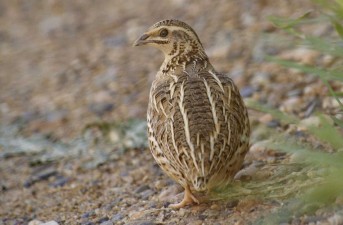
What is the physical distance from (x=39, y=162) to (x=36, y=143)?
0.59 m

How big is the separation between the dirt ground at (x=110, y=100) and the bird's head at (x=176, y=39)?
0.70 metres

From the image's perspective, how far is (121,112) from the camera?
8.98m

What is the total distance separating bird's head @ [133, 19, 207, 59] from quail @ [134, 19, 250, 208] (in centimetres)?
30

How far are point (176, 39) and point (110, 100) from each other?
3.01 meters

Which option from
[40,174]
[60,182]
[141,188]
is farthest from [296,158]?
[40,174]

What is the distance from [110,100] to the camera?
945cm

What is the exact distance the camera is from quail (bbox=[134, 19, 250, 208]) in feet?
17.3

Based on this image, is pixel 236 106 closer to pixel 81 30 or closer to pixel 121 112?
pixel 121 112

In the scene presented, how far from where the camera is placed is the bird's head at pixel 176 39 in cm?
654

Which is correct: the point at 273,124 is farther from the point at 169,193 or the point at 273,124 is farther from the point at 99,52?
the point at 99,52

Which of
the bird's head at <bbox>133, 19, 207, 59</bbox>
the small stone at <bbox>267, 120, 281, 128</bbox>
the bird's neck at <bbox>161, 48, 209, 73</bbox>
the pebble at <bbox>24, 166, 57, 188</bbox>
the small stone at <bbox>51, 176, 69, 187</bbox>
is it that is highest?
the bird's head at <bbox>133, 19, 207, 59</bbox>

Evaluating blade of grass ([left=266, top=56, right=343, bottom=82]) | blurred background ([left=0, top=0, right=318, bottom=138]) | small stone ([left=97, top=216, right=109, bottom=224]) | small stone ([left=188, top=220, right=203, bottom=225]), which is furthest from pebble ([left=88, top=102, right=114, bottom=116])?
blade of grass ([left=266, top=56, right=343, bottom=82])

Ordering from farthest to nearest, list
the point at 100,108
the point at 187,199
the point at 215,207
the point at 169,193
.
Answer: the point at 100,108 → the point at 169,193 → the point at 187,199 → the point at 215,207

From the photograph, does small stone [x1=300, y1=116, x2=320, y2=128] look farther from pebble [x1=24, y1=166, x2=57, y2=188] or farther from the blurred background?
pebble [x1=24, y1=166, x2=57, y2=188]
